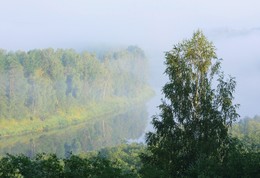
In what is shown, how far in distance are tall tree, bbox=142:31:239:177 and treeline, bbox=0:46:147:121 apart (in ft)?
322

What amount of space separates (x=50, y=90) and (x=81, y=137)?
2714 centimetres

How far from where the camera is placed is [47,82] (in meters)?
132

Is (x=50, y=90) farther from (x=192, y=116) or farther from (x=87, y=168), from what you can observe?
(x=87, y=168)

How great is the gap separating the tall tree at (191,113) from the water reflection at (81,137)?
2363 inches

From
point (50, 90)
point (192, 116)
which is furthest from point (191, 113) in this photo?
point (50, 90)

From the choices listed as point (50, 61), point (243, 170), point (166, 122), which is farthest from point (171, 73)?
point (50, 61)

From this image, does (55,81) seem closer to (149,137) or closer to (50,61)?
(50,61)

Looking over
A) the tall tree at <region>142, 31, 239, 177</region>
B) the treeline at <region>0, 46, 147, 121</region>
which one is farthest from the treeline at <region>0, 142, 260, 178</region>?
the treeline at <region>0, 46, 147, 121</region>

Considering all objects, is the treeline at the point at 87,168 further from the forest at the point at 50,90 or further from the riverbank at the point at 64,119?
the forest at the point at 50,90

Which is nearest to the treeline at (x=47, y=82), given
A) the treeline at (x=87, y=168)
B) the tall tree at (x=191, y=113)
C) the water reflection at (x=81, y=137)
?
the water reflection at (x=81, y=137)

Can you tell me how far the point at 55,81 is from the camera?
137 m

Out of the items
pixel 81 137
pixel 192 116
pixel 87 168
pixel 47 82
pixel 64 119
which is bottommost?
pixel 87 168

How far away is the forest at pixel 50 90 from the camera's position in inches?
4668

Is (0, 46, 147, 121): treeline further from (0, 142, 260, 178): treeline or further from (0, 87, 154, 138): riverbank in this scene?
(0, 142, 260, 178): treeline
